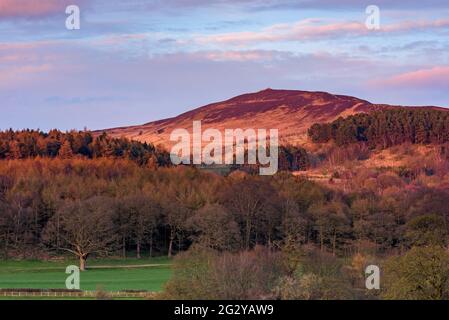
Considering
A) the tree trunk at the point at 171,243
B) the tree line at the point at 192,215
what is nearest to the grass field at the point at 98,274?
the tree line at the point at 192,215

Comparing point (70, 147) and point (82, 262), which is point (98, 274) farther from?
point (70, 147)

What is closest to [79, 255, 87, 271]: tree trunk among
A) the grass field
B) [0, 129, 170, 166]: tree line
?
the grass field

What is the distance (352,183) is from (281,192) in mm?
45725

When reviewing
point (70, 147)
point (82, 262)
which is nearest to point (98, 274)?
point (82, 262)

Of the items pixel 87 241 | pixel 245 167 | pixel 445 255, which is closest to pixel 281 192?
pixel 87 241

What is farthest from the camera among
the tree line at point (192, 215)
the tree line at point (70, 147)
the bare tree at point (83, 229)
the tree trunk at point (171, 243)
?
the tree line at point (70, 147)

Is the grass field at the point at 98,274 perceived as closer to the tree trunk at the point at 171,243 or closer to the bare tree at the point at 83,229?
the bare tree at the point at 83,229

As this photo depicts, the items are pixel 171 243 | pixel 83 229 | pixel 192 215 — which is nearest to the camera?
pixel 83 229

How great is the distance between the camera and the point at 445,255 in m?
62.8

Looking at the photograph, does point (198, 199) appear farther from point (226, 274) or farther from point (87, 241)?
point (226, 274)

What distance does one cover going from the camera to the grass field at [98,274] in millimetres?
80431

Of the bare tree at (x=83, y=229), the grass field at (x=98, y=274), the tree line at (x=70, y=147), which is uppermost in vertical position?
the tree line at (x=70, y=147)

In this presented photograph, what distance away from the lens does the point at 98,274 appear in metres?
93.4

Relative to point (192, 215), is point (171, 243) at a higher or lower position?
lower
